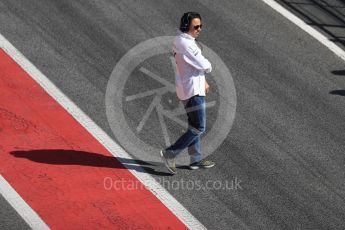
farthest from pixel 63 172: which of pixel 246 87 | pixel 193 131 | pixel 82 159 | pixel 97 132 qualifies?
pixel 246 87

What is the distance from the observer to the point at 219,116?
40.7ft

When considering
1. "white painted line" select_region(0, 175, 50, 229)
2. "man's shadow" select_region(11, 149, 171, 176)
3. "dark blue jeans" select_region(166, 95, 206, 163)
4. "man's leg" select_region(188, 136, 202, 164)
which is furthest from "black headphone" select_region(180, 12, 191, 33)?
"white painted line" select_region(0, 175, 50, 229)

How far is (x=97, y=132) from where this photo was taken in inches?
460

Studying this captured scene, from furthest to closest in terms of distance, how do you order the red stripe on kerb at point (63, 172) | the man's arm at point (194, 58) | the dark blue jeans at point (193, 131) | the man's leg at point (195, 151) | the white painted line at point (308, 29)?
the white painted line at point (308, 29) < the man's leg at point (195, 151) < the dark blue jeans at point (193, 131) < the man's arm at point (194, 58) < the red stripe on kerb at point (63, 172)

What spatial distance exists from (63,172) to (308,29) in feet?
21.7

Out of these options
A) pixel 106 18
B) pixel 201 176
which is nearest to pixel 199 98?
pixel 201 176

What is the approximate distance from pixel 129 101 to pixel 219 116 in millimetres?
1464

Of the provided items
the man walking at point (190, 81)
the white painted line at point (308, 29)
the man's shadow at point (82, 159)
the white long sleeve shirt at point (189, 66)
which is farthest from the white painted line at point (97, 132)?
the white painted line at point (308, 29)

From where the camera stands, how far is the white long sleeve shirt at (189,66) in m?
10.3

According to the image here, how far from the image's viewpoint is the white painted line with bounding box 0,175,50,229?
31.8 ft

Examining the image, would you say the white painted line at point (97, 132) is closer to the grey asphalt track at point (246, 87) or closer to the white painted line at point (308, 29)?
the grey asphalt track at point (246, 87)

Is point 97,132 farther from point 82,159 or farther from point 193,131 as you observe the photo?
point 193,131

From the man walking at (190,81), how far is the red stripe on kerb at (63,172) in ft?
2.65

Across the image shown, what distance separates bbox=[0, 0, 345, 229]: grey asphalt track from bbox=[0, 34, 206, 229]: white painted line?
116mm
